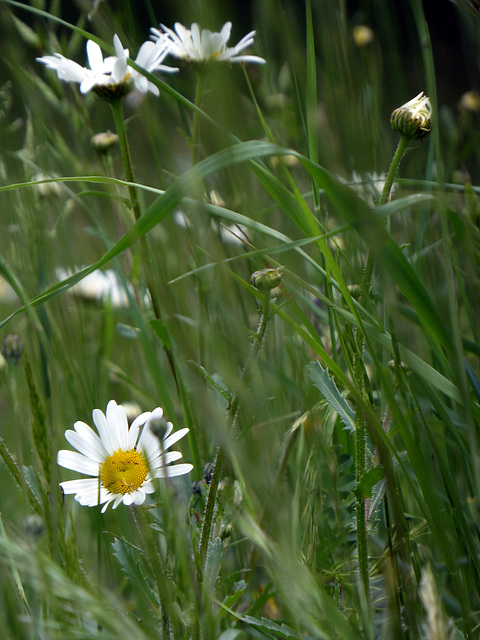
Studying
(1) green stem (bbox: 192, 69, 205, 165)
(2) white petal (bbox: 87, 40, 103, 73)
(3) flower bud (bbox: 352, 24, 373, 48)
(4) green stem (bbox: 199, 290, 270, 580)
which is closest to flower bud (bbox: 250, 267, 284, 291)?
(4) green stem (bbox: 199, 290, 270, 580)

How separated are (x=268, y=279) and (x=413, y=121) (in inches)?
7.7

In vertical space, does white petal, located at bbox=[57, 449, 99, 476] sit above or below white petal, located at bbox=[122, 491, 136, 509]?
above

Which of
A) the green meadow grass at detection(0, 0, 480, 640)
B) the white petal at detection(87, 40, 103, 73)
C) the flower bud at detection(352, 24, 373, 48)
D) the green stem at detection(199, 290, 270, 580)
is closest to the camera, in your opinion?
the green meadow grass at detection(0, 0, 480, 640)

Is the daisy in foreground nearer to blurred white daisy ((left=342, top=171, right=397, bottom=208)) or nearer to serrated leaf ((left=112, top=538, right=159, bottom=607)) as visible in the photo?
serrated leaf ((left=112, top=538, right=159, bottom=607))

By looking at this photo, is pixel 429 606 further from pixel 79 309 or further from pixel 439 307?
pixel 79 309

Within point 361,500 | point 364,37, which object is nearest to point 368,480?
point 361,500

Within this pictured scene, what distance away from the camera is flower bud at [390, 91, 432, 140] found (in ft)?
1.59

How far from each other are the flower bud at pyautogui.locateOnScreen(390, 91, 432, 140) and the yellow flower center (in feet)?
1.09

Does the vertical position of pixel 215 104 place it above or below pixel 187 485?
above

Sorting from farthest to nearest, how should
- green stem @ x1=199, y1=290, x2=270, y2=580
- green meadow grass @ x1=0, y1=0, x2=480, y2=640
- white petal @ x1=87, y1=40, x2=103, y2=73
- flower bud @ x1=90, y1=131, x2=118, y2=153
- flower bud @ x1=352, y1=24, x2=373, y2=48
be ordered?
flower bud @ x1=352, y1=24, x2=373, y2=48 < flower bud @ x1=90, y1=131, x2=118, y2=153 < white petal @ x1=87, y1=40, x2=103, y2=73 < green stem @ x1=199, y1=290, x2=270, y2=580 < green meadow grass @ x1=0, y1=0, x2=480, y2=640

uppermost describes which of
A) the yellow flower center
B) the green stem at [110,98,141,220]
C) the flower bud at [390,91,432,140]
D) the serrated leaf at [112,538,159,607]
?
the green stem at [110,98,141,220]

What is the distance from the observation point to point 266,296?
41 cm

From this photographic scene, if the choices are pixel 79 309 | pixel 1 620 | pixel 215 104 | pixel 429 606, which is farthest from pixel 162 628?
pixel 79 309

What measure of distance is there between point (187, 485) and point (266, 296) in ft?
0.83
